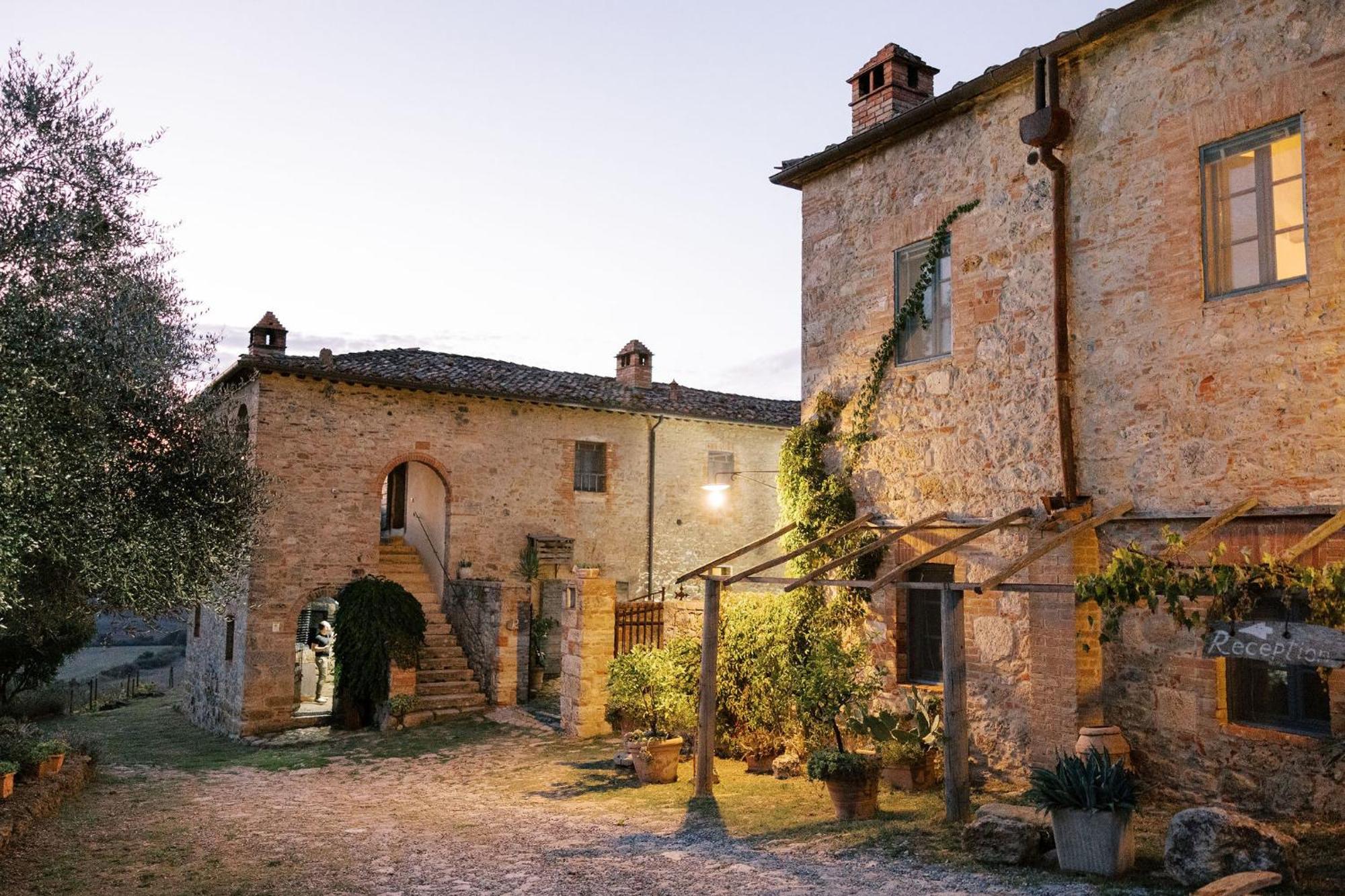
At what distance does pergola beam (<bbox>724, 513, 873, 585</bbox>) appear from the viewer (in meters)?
9.86

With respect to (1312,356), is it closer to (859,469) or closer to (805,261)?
(859,469)

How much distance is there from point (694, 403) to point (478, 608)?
22.8 ft

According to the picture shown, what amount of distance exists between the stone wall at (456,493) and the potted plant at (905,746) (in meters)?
8.22

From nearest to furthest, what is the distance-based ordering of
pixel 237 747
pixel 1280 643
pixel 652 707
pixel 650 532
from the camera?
pixel 1280 643 → pixel 652 707 → pixel 237 747 → pixel 650 532

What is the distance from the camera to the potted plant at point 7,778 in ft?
28.6

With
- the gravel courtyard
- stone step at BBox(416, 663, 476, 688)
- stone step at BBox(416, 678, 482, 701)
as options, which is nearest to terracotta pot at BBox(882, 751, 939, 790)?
the gravel courtyard

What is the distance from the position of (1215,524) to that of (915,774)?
11.9 feet

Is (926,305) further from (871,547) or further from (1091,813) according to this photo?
(1091,813)

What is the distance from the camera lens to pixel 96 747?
1270cm

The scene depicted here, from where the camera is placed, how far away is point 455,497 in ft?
57.2

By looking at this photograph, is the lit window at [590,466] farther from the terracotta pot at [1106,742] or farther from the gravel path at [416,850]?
the terracotta pot at [1106,742]

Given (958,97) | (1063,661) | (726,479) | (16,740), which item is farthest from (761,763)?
(726,479)

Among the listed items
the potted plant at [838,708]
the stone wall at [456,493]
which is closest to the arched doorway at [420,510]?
the stone wall at [456,493]

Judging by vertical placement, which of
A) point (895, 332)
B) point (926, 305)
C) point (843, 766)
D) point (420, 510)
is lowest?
point (843, 766)
